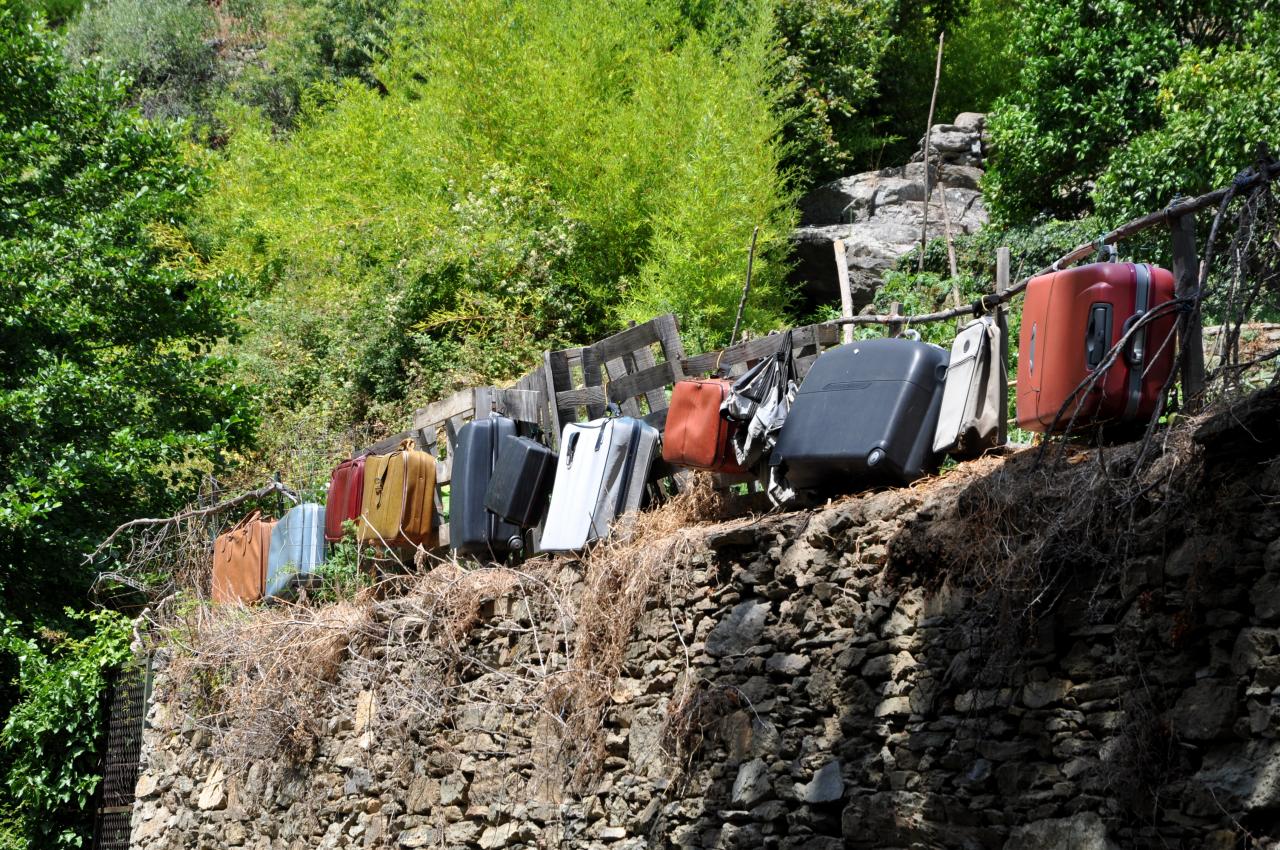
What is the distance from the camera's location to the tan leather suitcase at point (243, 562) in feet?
28.1

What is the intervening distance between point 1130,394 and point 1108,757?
4.02 ft

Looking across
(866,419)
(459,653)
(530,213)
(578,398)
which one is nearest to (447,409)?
(578,398)

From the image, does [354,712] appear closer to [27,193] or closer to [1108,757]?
[1108,757]

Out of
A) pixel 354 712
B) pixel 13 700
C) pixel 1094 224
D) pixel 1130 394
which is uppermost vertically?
pixel 1094 224

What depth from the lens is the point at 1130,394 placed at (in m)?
4.16

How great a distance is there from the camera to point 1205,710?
3.38 meters

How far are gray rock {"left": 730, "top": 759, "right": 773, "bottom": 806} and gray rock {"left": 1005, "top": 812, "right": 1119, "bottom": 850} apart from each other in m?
1.12

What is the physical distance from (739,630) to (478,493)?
7.24ft

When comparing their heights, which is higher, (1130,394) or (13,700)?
(1130,394)

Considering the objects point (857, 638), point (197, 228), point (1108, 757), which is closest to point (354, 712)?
point (857, 638)

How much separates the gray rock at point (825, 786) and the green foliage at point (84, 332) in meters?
7.31

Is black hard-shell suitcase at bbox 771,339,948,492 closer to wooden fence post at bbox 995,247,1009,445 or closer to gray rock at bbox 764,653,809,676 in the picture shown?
wooden fence post at bbox 995,247,1009,445

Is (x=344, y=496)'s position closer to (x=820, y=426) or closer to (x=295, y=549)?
(x=295, y=549)

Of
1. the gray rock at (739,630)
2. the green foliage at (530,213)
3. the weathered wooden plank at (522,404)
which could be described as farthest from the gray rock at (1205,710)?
the green foliage at (530,213)
